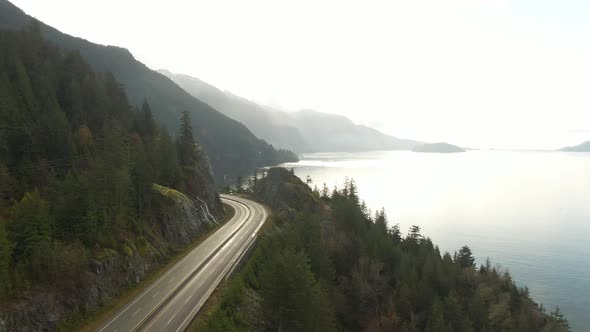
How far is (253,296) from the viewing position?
43.2 meters

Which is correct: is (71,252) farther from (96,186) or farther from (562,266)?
(562,266)

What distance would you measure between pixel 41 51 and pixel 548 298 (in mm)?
127858

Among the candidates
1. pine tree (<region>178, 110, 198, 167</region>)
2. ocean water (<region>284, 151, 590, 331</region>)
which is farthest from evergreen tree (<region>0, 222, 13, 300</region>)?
ocean water (<region>284, 151, 590, 331</region>)

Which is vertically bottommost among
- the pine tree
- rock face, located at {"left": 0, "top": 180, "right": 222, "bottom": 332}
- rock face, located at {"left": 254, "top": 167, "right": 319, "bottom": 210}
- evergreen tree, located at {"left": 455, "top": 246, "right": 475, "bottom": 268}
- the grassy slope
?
evergreen tree, located at {"left": 455, "top": 246, "right": 475, "bottom": 268}

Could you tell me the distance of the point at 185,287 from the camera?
43375mm

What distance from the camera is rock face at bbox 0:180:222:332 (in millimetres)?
30031

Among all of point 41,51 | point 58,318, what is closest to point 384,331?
point 58,318

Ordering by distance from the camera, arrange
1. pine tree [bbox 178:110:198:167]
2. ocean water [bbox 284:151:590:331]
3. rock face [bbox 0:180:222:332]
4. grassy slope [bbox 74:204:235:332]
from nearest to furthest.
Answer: rock face [bbox 0:180:222:332]
grassy slope [bbox 74:204:235:332]
ocean water [bbox 284:151:590:331]
pine tree [bbox 178:110:198:167]

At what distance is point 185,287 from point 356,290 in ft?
94.0

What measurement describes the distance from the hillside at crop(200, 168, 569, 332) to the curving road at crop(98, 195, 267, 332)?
282cm

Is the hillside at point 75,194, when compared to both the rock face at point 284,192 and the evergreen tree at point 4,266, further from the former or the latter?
the rock face at point 284,192

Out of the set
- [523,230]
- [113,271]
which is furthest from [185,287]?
[523,230]

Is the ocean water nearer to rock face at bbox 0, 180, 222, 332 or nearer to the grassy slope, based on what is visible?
the grassy slope

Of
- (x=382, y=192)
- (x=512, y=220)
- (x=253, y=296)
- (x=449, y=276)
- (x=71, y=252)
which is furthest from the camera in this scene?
(x=382, y=192)
